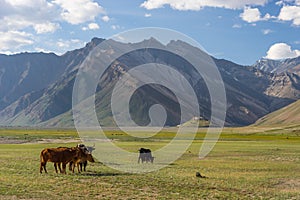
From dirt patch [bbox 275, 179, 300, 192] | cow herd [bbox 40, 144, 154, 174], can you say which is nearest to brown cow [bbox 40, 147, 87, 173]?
cow herd [bbox 40, 144, 154, 174]

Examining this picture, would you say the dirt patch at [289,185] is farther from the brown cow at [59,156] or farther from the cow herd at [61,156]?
the brown cow at [59,156]

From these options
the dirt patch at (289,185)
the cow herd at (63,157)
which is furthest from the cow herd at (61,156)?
the dirt patch at (289,185)

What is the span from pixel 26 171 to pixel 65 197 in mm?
A: 11060

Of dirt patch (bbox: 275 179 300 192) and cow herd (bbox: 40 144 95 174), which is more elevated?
cow herd (bbox: 40 144 95 174)

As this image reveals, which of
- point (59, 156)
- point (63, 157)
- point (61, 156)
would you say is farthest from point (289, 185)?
point (59, 156)

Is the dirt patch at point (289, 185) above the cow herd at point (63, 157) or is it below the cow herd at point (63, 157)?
below

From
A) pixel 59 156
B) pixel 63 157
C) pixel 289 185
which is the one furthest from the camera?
pixel 63 157

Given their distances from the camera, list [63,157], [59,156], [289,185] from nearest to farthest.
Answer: [289,185] → [59,156] → [63,157]

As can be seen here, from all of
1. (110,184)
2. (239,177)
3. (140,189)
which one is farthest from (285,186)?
(110,184)

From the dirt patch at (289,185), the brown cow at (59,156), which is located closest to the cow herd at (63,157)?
the brown cow at (59,156)

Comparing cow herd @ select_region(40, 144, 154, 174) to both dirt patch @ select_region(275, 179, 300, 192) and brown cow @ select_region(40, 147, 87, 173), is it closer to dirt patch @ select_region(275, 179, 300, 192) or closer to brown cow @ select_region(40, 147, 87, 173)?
brown cow @ select_region(40, 147, 87, 173)

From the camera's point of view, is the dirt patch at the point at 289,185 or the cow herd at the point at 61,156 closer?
the dirt patch at the point at 289,185

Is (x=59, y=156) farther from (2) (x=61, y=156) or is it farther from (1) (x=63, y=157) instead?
(1) (x=63, y=157)

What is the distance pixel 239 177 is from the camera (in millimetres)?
31750
